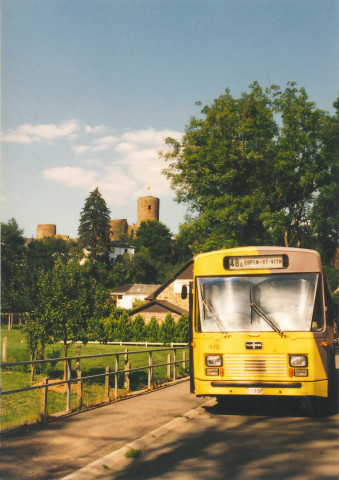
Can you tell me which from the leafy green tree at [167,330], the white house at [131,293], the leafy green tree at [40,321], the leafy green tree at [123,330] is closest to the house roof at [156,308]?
the leafy green tree at [123,330]

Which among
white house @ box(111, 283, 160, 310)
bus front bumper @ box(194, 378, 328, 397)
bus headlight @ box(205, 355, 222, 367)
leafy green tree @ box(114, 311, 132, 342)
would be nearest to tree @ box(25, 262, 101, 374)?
bus headlight @ box(205, 355, 222, 367)

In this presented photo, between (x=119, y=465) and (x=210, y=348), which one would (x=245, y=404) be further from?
(x=119, y=465)

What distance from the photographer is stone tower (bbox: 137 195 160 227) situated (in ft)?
476

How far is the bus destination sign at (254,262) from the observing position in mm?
10047

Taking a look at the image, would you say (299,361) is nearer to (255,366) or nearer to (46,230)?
(255,366)

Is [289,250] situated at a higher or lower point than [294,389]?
higher

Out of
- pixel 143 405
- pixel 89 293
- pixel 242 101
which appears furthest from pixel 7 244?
pixel 143 405

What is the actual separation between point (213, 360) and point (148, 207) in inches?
5353

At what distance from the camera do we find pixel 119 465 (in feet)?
21.2

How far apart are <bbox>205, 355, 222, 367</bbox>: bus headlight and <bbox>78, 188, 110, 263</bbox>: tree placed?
7978cm

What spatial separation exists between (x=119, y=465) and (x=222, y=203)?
27.1 metres

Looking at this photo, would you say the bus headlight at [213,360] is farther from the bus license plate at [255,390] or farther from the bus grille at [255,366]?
the bus license plate at [255,390]

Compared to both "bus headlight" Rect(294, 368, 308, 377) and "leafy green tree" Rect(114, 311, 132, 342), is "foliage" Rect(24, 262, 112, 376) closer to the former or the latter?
"bus headlight" Rect(294, 368, 308, 377)

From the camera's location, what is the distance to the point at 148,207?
14525 centimetres
